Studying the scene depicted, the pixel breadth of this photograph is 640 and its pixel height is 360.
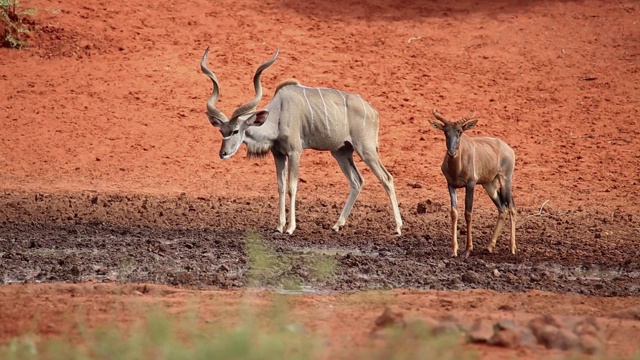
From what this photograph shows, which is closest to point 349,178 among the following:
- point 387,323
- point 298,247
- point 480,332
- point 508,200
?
point 298,247

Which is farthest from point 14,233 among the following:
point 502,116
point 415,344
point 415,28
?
point 415,28

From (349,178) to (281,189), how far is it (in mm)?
1030

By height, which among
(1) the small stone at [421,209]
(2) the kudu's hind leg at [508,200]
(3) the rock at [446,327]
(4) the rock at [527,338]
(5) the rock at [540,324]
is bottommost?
(1) the small stone at [421,209]

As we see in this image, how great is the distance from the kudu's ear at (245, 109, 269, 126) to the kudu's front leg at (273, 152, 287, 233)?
622 millimetres

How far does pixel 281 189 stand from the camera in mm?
13461

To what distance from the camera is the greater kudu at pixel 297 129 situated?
13.3 m

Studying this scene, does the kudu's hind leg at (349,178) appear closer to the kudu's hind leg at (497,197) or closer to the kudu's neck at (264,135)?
the kudu's neck at (264,135)

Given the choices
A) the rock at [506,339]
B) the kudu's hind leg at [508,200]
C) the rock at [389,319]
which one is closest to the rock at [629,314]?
the rock at [506,339]

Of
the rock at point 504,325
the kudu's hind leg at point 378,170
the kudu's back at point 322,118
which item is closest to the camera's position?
the rock at point 504,325

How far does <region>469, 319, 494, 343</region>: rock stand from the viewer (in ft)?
22.8

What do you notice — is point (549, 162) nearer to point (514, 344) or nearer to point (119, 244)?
point (119, 244)

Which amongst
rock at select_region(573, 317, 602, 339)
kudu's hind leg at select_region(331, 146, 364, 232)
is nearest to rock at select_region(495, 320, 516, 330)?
rock at select_region(573, 317, 602, 339)

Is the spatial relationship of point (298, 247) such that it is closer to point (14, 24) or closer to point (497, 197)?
point (497, 197)

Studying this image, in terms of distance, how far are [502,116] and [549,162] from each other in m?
1.62
